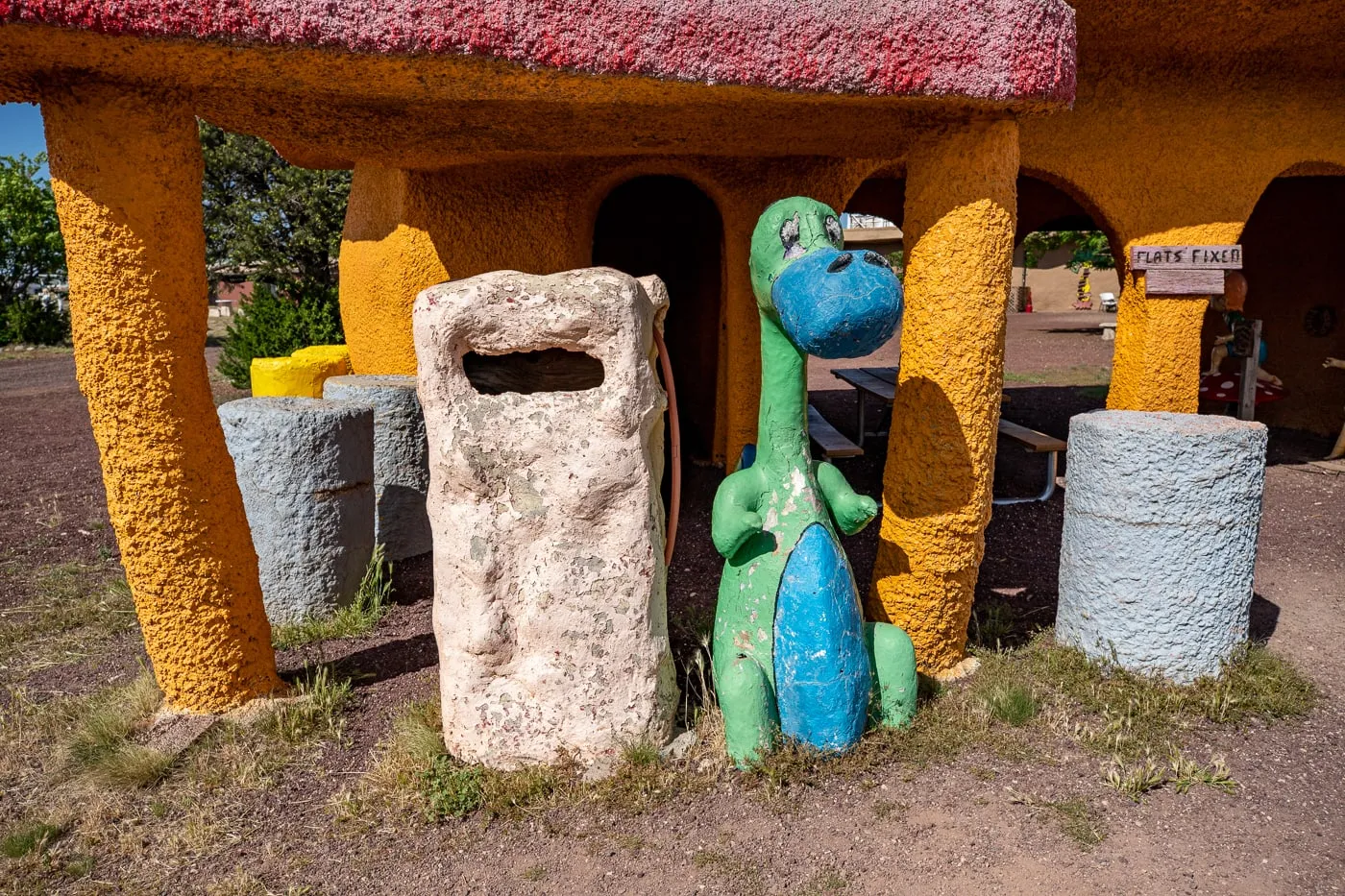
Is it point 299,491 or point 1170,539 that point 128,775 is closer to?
point 299,491

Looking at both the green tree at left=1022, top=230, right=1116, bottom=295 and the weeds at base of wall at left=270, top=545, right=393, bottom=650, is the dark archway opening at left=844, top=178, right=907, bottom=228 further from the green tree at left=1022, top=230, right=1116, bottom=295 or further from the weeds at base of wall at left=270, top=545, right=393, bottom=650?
the green tree at left=1022, top=230, right=1116, bottom=295

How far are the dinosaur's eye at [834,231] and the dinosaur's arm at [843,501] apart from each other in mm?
707

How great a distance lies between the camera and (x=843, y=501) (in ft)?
9.04

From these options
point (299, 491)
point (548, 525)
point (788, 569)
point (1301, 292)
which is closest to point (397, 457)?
point (299, 491)

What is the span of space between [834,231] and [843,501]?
2.83 feet

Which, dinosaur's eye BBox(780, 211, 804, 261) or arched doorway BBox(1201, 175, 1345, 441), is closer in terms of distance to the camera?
dinosaur's eye BBox(780, 211, 804, 261)

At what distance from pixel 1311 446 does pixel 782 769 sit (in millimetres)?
7204

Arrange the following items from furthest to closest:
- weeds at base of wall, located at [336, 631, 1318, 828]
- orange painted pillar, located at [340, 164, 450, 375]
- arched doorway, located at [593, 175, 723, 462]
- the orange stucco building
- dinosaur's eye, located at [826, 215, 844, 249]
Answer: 1. arched doorway, located at [593, 175, 723, 462]
2. orange painted pillar, located at [340, 164, 450, 375]
3. dinosaur's eye, located at [826, 215, 844, 249]
4. weeds at base of wall, located at [336, 631, 1318, 828]
5. the orange stucco building

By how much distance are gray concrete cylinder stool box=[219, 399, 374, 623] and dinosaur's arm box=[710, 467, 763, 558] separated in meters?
A: 2.09

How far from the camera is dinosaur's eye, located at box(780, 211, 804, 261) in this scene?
260 cm

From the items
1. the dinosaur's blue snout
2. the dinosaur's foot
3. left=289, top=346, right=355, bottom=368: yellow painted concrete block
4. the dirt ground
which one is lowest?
the dirt ground

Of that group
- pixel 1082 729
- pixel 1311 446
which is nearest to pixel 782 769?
pixel 1082 729

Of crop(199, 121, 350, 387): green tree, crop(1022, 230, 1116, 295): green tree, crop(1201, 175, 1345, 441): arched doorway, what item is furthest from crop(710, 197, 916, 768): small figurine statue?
crop(1022, 230, 1116, 295): green tree

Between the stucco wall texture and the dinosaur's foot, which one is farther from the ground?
the stucco wall texture
